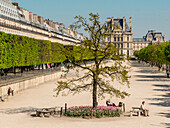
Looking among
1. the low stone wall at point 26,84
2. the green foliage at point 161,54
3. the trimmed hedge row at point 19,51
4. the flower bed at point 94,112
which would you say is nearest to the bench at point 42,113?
the flower bed at point 94,112

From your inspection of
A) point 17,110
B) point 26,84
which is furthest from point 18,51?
point 17,110

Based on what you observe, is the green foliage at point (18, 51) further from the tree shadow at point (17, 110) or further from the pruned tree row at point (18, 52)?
the tree shadow at point (17, 110)

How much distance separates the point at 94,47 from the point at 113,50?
1375 millimetres

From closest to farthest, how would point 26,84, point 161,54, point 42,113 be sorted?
point 42,113 → point 26,84 → point 161,54

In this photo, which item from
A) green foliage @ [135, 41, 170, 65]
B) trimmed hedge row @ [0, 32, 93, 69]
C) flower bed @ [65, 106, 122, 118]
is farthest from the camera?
green foliage @ [135, 41, 170, 65]

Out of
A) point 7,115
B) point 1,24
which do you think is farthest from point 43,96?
point 1,24

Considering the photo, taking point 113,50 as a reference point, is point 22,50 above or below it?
above

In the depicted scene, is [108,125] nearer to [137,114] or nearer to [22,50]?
[137,114]

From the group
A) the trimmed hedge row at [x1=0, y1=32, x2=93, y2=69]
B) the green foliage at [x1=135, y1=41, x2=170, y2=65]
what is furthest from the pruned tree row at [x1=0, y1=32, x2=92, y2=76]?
the green foliage at [x1=135, y1=41, x2=170, y2=65]

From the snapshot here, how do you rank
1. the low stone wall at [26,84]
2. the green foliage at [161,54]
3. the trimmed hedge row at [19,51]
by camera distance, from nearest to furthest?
the low stone wall at [26,84] < the trimmed hedge row at [19,51] < the green foliage at [161,54]

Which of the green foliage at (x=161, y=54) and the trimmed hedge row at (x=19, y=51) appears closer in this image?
the trimmed hedge row at (x=19, y=51)

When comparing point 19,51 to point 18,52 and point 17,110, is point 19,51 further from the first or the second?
point 17,110

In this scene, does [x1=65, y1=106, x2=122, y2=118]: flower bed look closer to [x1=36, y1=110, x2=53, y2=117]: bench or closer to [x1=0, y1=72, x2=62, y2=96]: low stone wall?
[x1=36, y1=110, x2=53, y2=117]: bench

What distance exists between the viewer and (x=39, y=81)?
42594 millimetres
